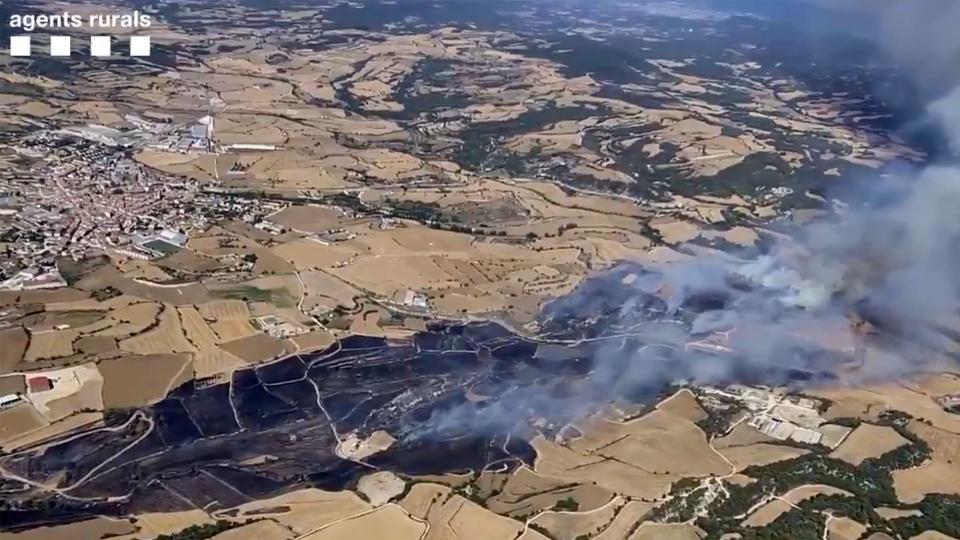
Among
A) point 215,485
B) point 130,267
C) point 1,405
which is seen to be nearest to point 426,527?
point 215,485

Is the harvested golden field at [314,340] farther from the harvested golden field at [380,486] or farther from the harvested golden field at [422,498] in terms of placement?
the harvested golden field at [422,498]

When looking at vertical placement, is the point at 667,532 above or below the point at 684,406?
→ below

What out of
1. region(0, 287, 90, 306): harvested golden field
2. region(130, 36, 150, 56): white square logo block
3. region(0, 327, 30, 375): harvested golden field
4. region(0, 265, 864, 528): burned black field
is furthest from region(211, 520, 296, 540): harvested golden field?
region(130, 36, 150, 56): white square logo block

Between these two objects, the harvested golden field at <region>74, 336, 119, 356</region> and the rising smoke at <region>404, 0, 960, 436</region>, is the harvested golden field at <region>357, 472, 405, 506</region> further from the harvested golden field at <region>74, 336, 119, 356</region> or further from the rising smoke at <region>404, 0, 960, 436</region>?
the harvested golden field at <region>74, 336, 119, 356</region>

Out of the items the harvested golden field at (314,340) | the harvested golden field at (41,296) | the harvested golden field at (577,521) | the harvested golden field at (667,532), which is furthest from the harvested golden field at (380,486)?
the harvested golden field at (41,296)

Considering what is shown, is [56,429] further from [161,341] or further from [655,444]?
[655,444]

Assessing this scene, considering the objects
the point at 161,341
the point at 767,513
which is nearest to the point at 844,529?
the point at 767,513
